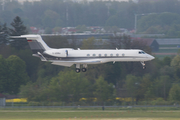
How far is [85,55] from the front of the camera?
194 feet

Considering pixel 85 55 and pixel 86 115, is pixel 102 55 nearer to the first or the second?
pixel 85 55

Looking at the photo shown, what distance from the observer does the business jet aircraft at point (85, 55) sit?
5891cm

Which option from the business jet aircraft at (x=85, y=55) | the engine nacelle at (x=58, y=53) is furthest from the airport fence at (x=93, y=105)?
the engine nacelle at (x=58, y=53)

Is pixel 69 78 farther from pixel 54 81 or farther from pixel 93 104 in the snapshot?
pixel 93 104

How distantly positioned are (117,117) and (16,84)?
45666 mm

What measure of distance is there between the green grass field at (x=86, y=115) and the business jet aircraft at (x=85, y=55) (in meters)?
12.3

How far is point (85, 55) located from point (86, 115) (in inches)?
669

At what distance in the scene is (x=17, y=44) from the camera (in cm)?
12262

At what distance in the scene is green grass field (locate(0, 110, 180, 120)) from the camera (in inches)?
2630

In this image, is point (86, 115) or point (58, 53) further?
point (86, 115)

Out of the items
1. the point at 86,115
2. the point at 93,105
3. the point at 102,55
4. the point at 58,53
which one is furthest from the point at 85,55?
the point at 93,105

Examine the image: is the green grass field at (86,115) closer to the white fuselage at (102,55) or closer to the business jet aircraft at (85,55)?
the business jet aircraft at (85,55)

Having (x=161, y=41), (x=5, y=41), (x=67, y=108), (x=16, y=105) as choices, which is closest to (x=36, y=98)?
(x=16, y=105)

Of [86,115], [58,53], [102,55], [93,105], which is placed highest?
[58,53]
